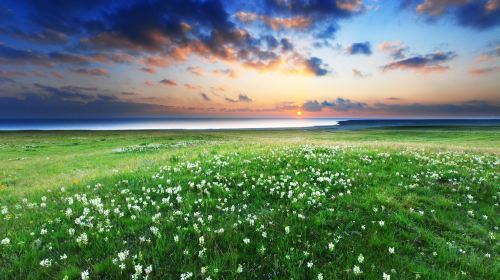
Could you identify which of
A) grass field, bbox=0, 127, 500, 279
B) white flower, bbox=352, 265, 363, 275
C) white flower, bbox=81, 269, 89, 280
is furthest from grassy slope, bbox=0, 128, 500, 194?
white flower, bbox=352, 265, 363, 275

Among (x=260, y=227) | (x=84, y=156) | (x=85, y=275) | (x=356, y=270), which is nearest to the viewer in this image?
(x=85, y=275)

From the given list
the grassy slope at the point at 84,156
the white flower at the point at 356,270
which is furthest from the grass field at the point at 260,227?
the grassy slope at the point at 84,156

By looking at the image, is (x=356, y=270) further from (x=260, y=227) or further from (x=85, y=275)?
(x=85, y=275)

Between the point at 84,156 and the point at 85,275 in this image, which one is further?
the point at 84,156

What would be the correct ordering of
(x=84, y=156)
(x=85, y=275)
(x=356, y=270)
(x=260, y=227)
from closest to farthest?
(x=85, y=275) < (x=356, y=270) < (x=260, y=227) < (x=84, y=156)

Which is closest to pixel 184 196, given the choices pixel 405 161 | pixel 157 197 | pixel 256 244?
pixel 157 197

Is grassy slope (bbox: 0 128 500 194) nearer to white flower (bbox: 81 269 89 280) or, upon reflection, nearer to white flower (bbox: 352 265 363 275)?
white flower (bbox: 81 269 89 280)

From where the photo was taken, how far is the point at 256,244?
6.16 metres

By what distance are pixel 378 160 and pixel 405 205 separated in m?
6.32

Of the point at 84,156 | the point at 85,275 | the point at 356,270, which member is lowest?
the point at 84,156

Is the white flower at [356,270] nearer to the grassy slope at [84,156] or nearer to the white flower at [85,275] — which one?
the white flower at [85,275]

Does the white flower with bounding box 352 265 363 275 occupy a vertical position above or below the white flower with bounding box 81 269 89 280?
below

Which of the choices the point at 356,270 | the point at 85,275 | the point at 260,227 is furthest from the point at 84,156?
the point at 356,270

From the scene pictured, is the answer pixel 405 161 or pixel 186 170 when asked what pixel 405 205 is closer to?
pixel 405 161
